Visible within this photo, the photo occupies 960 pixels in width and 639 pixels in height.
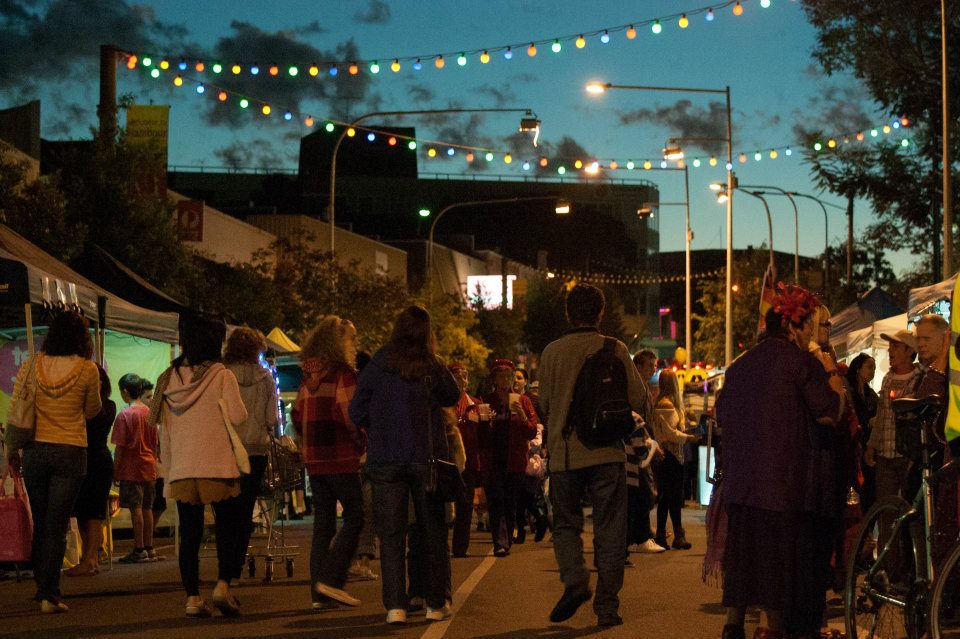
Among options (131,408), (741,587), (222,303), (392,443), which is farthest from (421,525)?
(222,303)

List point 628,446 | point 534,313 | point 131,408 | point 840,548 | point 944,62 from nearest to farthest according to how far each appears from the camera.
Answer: point 840,548 < point 628,446 < point 131,408 < point 944,62 < point 534,313

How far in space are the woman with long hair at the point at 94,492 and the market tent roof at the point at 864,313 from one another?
46.9 ft

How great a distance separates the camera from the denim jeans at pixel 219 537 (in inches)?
356

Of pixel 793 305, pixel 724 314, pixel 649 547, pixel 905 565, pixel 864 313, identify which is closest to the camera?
pixel 905 565

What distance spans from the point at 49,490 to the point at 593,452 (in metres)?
3.57

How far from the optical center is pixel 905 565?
22.1 feet

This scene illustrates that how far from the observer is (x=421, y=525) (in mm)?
8867

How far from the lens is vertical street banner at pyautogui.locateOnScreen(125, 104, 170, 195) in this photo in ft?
77.2

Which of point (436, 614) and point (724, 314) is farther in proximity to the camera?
point (724, 314)

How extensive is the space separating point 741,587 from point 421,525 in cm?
243

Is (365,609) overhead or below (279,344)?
below

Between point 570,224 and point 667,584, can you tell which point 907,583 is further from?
point 570,224

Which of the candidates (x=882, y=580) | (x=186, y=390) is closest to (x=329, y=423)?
(x=186, y=390)

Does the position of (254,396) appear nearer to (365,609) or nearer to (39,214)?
(365,609)
